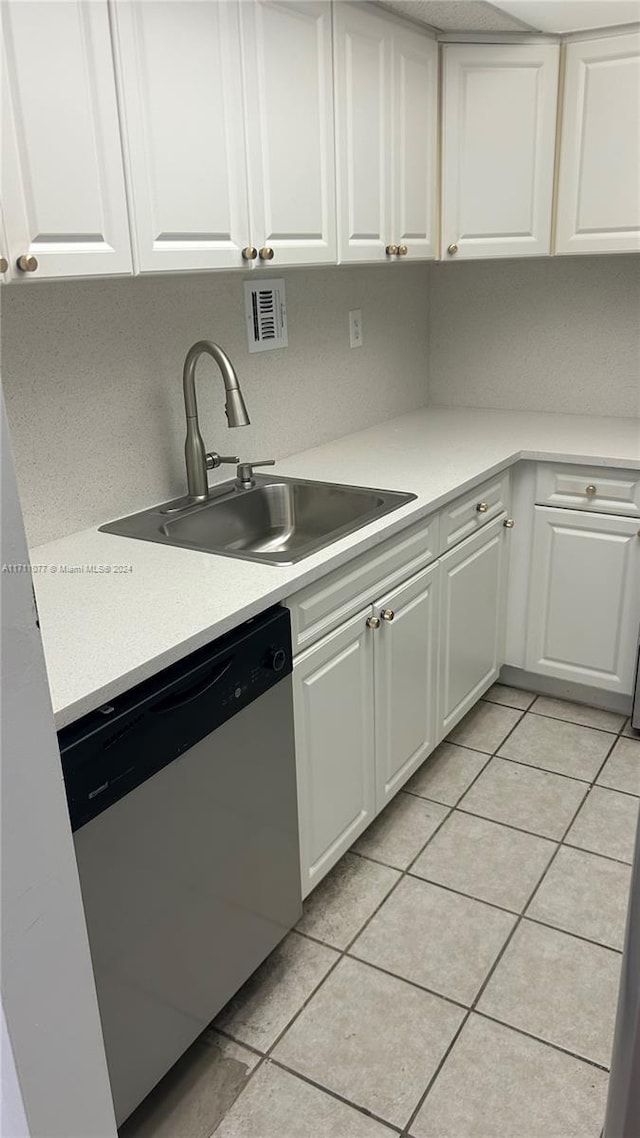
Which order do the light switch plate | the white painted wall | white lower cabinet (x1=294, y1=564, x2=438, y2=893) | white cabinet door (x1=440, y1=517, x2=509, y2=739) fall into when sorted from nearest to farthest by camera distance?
the white painted wall → white lower cabinet (x1=294, y1=564, x2=438, y2=893) → white cabinet door (x1=440, y1=517, x2=509, y2=739) → the light switch plate

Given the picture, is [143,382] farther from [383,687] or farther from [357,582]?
[383,687]

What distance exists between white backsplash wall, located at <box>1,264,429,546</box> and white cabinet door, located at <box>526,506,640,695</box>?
79 cm

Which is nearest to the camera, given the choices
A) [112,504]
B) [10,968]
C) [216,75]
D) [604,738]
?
[10,968]

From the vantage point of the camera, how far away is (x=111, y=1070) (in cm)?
135

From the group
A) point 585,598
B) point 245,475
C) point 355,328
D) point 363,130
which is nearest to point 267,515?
point 245,475

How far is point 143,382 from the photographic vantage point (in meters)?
2.00

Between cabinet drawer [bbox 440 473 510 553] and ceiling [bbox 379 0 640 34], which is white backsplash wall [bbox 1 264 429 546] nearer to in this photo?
cabinet drawer [bbox 440 473 510 553]

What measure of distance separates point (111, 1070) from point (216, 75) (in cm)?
180

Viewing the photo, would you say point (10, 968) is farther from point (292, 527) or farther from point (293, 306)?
point (293, 306)

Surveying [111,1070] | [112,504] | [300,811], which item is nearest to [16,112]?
[112,504]

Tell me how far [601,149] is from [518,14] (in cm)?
45

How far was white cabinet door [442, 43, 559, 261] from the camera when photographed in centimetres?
250

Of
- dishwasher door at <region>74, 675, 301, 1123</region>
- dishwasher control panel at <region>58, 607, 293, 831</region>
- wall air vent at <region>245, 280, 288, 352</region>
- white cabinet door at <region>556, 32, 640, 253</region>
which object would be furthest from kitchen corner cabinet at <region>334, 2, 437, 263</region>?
dishwasher door at <region>74, 675, 301, 1123</region>

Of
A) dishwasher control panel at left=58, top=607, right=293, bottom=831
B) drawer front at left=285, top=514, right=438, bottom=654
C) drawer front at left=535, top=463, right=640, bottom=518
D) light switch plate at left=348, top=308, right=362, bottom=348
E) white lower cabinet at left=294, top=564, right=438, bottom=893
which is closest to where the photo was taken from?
dishwasher control panel at left=58, top=607, right=293, bottom=831
